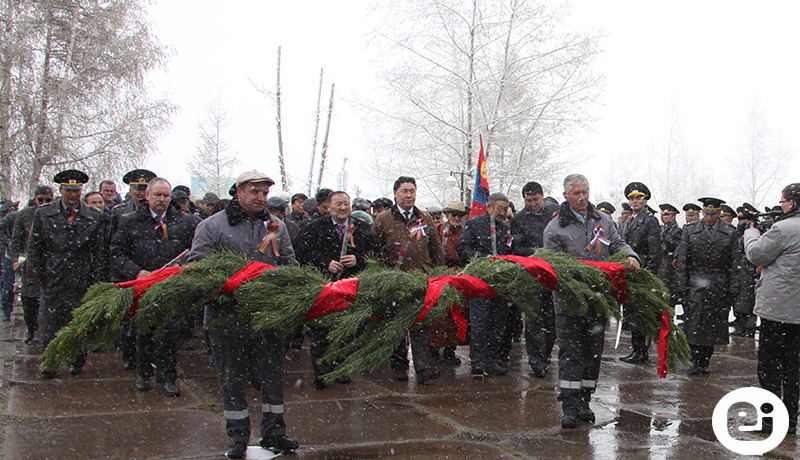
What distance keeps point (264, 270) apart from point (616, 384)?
13.9 ft

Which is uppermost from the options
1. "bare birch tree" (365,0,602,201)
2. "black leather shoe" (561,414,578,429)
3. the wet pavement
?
"bare birch tree" (365,0,602,201)

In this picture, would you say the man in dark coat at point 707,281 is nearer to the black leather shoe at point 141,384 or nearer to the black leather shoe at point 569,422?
the black leather shoe at point 569,422

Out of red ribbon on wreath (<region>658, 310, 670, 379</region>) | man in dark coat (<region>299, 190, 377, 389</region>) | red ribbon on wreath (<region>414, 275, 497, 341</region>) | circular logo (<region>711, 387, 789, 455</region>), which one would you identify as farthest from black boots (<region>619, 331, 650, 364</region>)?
red ribbon on wreath (<region>414, 275, 497, 341</region>)

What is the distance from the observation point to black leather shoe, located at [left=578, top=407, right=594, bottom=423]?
5.11 m

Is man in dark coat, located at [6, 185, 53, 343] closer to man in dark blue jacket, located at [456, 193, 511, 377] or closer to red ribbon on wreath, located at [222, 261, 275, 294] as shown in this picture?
red ribbon on wreath, located at [222, 261, 275, 294]

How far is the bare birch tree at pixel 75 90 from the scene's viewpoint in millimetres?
21516

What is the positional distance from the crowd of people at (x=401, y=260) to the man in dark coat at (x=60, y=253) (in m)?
0.01

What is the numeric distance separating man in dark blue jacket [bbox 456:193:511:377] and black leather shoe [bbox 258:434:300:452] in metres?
3.07

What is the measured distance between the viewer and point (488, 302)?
6.96 metres

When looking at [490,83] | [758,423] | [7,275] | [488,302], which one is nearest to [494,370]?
[488,302]

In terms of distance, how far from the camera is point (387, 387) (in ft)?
21.0

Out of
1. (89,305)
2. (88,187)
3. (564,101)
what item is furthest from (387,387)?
(88,187)

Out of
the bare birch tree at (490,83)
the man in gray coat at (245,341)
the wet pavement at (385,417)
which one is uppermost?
the bare birch tree at (490,83)

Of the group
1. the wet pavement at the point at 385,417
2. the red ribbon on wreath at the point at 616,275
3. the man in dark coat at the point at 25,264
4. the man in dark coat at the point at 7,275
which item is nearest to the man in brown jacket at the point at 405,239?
the wet pavement at the point at 385,417
